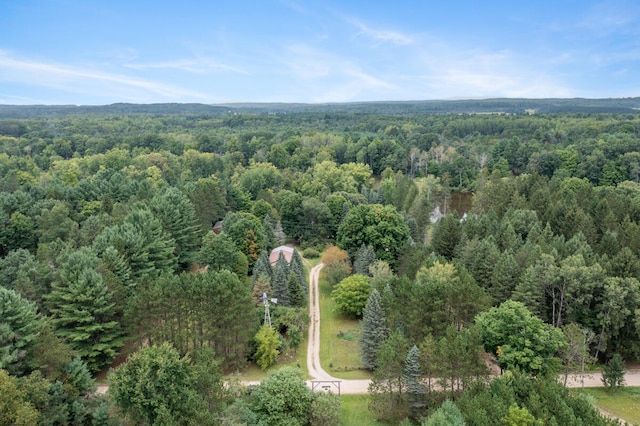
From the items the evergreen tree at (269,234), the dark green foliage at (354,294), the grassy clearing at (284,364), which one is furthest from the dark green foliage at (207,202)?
the grassy clearing at (284,364)

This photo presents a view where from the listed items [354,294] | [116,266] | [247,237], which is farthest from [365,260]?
[116,266]

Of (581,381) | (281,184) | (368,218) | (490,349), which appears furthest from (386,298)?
(281,184)

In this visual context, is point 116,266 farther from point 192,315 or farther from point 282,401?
point 282,401

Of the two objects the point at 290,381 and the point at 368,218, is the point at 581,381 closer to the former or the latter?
the point at 290,381

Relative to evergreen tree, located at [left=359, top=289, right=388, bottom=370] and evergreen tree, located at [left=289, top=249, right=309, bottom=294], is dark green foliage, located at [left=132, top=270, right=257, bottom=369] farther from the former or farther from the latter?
evergreen tree, located at [left=289, top=249, right=309, bottom=294]

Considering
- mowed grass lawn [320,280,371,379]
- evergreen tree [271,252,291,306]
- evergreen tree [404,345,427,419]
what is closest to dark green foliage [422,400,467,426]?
evergreen tree [404,345,427,419]

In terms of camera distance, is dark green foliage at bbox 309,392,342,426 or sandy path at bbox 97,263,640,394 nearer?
dark green foliage at bbox 309,392,342,426

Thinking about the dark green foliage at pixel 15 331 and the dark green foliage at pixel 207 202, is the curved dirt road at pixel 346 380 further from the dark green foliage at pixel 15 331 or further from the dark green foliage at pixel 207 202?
the dark green foliage at pixel 207 202
